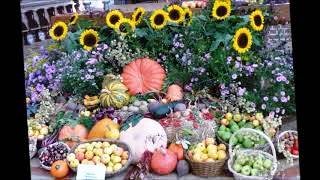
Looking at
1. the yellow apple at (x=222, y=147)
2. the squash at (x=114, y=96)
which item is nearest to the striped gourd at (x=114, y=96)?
the squash at (x=114, y=96)

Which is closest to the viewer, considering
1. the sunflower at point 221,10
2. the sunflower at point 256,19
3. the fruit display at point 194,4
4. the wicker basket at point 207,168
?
the wicker basket at point 207,168

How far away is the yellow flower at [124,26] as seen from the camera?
4.93 meters

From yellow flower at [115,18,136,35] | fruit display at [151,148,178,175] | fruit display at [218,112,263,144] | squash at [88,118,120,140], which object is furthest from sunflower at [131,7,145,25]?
fruit display at [151,148,178,175]

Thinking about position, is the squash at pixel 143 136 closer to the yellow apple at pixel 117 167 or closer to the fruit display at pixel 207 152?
the yellow apple at pixel 117 167

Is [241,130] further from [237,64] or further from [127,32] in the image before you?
[127,32]

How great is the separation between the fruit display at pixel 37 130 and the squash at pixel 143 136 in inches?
29.7

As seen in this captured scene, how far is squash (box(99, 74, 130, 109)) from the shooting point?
4.75m

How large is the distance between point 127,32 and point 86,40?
0.42 meters

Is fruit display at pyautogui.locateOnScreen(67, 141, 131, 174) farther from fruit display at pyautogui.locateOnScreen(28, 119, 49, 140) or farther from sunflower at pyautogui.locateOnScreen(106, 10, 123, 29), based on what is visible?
sunflower at pyautogui.locateOnScreen(106, 10, 123, 29)

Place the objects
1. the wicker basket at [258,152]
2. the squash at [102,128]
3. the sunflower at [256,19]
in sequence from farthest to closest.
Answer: the sunflower at [256,19], the squash at [102,128], the wicker basket at [258,152]

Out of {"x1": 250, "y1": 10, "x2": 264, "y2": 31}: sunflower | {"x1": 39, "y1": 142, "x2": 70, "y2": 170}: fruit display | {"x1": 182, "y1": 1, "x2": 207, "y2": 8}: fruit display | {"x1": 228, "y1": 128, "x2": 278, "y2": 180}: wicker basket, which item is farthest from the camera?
{"x1": 182, "y1": 1, "x2": 207, "y2": 8}: fruit display

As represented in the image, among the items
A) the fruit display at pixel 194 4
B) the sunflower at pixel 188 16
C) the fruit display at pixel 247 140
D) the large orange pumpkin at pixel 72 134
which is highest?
the fruit display at pixel 194 4

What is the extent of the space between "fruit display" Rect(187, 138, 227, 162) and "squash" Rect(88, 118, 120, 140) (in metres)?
0.76

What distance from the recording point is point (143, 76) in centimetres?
492
